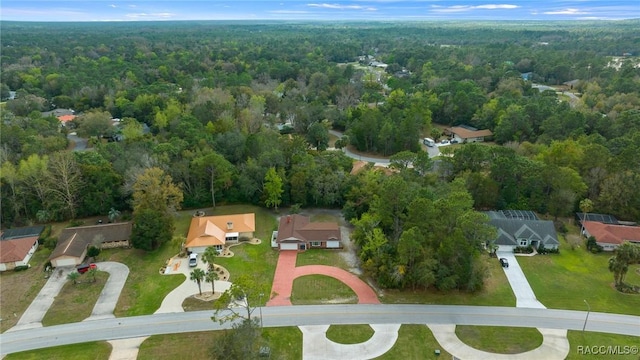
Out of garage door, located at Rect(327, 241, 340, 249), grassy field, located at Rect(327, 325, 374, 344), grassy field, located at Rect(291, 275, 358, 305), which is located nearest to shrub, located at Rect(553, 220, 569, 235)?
garage door, located at Rect(327, 241, 340, 249)

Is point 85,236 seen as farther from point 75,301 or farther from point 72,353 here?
point 72,353

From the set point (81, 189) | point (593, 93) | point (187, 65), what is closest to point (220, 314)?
point (81, 189)

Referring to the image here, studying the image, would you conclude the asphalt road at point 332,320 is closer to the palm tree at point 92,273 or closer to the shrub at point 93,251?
the palm tree at point 92,273

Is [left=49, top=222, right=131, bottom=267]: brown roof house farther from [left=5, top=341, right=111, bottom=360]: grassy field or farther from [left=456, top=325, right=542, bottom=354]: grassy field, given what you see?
[left=456, top=325, right=542, bottom=354]: grassy field

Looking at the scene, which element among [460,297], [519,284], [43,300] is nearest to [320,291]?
[460,297]

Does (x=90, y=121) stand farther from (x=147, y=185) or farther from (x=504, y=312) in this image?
(x=504, y=312)

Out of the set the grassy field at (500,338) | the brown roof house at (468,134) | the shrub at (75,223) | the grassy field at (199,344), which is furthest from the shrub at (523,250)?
the shrub at (75,223)
